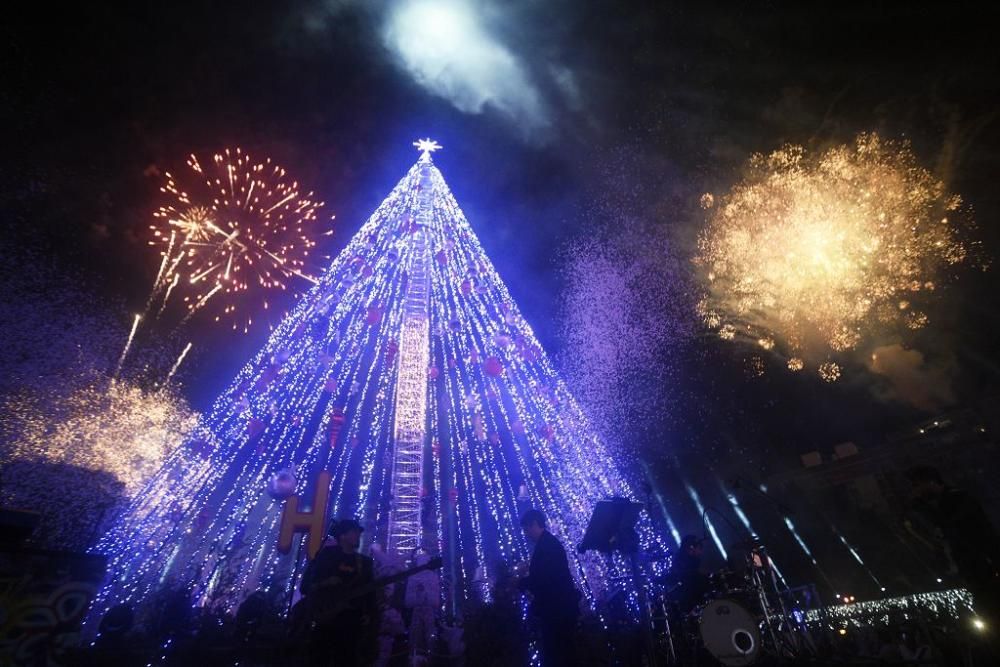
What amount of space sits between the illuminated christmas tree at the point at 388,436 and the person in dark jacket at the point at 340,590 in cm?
834

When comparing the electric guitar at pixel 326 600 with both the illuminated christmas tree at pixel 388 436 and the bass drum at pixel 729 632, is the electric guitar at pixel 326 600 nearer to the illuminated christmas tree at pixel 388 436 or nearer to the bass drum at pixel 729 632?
the bass drum at pixel 729 632

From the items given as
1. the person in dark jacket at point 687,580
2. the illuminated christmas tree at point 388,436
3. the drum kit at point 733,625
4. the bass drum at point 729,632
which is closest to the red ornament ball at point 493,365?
the illuminated christmas tree at point 388,436

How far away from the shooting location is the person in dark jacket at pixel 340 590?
5008 mm

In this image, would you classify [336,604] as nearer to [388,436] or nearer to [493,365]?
[493,365]

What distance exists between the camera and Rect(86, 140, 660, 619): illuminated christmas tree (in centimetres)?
1558

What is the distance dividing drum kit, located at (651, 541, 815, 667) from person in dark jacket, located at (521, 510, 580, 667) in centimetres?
214

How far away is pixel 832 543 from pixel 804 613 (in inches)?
722

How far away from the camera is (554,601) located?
5.57 meters

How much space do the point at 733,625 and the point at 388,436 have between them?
19810mm

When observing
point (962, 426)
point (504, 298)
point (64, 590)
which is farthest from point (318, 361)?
point (962, 426)

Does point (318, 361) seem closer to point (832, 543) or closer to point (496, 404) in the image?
point (496, 404)

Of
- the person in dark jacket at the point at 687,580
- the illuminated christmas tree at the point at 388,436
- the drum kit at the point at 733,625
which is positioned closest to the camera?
the drum kit at the point at 733,625

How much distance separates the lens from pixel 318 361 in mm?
17156

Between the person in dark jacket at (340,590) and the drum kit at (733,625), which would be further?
the drum kit at (733,625)
